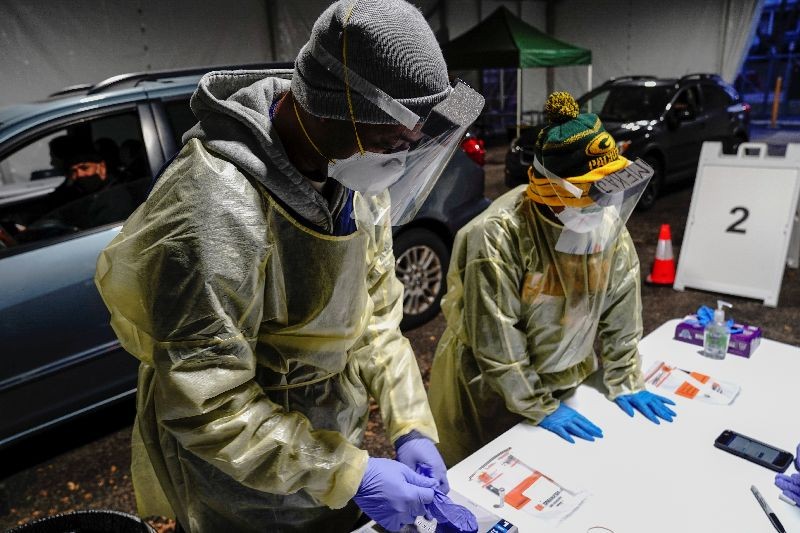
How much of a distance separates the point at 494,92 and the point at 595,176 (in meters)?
12.6

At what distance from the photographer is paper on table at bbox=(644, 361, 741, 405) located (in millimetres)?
2021

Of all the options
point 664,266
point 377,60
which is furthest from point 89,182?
point 664,266

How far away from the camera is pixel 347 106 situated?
1051 mm

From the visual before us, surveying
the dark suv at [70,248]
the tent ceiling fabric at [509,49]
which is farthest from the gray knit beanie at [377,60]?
the tent ceiling fabric at [509,49]

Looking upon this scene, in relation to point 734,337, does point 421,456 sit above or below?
above

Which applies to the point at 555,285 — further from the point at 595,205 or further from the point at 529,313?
the point at 595,205

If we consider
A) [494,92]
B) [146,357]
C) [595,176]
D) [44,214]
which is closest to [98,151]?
[44,214]

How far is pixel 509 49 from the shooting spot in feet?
30.6

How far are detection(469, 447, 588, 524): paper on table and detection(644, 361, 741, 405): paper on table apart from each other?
2.34ft

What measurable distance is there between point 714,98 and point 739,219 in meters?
4.37

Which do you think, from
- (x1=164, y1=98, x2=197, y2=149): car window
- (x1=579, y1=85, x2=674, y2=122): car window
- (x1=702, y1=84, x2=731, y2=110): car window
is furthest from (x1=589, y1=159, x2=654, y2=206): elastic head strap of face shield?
(x1=702, y1=84, x2=731, y2=110): car window

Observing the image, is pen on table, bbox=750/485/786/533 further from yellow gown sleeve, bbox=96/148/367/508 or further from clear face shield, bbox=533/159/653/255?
yellow gown sleeve, bbox=96/148/367/508

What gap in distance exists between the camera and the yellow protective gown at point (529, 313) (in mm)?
1898

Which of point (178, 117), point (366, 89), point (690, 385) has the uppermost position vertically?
point (366, 89)
